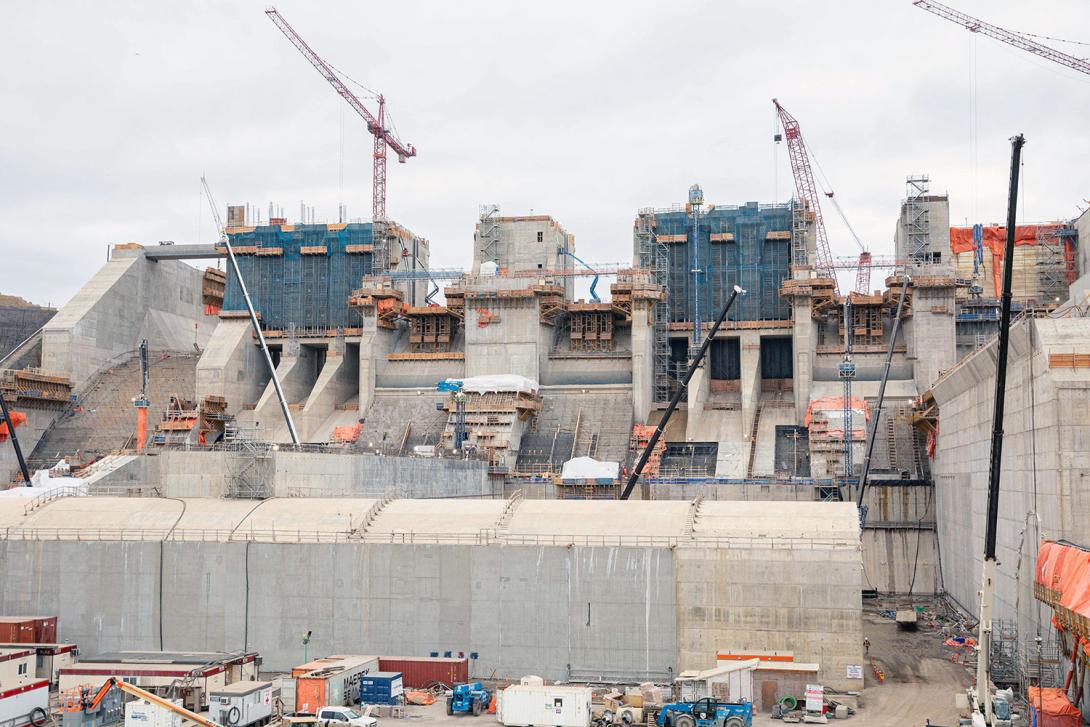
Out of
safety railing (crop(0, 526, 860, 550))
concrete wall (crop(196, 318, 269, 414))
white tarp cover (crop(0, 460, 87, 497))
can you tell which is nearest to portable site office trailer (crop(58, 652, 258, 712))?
safety railing (crop(0, 526, 860, 550))

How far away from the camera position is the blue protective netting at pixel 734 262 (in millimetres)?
110250

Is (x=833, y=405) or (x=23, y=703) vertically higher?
(x=833, y=405)

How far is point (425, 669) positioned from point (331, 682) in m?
6.70

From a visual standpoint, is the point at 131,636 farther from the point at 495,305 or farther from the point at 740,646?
the point at 495,305

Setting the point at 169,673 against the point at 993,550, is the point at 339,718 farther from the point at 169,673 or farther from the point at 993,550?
the point at 993,550

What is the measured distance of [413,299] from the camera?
12419 centimetres

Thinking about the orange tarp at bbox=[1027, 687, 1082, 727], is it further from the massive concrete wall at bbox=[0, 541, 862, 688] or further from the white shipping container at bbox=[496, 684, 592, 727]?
the white shipping container at bbox=[496, 684, 592, 727]

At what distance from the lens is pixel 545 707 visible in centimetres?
4866

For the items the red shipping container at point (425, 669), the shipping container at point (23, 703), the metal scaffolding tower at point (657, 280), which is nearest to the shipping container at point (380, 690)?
the red shipping container at point (425, 669)

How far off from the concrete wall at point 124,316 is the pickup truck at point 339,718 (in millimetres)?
79669

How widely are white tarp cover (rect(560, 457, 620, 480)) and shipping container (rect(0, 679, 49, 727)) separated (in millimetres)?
49815

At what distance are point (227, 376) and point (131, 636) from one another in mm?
53853

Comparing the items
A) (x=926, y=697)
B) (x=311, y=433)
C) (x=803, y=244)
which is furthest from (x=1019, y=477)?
(x=311, y=433)

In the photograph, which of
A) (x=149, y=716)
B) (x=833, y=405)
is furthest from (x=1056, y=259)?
(x=149, y=716)
